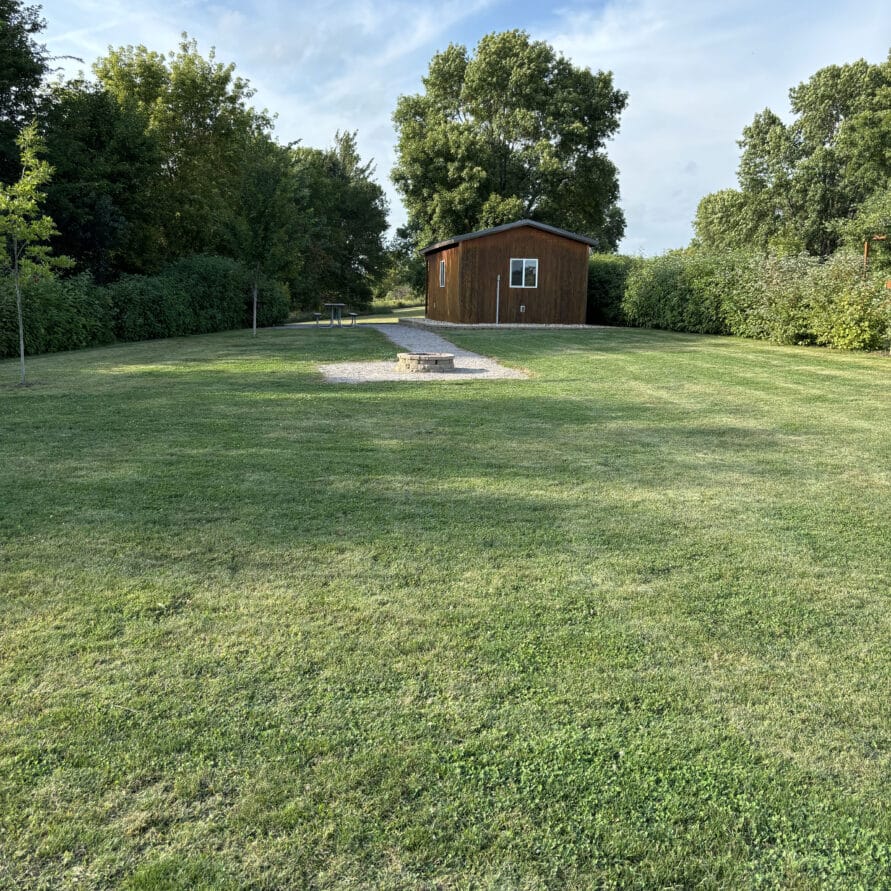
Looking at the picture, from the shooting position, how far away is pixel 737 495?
4.55 metres

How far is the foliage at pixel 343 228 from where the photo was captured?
4391 cm

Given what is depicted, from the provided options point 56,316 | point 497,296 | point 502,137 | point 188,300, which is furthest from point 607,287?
point 56,316

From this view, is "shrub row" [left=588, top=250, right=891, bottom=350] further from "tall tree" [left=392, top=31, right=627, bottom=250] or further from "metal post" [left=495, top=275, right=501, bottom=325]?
"tall tree" [left=392, top=31, right=627, bottom=250]

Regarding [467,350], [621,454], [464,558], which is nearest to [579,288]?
[467,350]

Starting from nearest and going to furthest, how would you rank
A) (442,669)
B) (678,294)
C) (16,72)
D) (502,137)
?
1. (442,669)
2. (16,72)
3. (678,294)
4. (502,137)

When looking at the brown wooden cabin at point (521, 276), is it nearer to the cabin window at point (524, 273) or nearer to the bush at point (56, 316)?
the cabin window at point (524, 273)

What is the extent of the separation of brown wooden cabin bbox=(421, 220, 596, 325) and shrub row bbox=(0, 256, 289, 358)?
23.6 feet

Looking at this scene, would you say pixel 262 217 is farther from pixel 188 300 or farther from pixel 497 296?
pixel 497 296

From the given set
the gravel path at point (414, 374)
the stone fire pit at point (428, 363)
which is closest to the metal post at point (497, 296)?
the gravel path at point (414, 374)

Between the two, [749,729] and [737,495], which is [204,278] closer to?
[737,495]

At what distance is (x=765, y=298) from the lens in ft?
57.2

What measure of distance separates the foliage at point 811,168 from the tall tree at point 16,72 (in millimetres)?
30790

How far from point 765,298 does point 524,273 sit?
8.57m

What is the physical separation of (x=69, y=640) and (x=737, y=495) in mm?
3861
